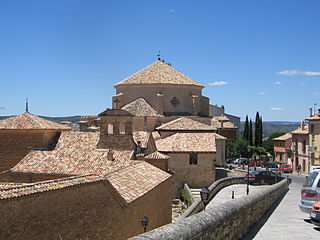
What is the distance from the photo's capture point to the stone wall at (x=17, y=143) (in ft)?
81.8

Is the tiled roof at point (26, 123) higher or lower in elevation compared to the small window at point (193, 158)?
higher

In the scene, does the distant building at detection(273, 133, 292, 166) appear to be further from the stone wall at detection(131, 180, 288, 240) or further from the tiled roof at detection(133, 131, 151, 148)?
the stone wall at detection(131, 180, 288, 240)

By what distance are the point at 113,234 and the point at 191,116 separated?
94.0 ft

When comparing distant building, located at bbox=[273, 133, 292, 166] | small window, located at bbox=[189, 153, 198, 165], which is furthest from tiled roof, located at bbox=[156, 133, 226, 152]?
distant building, located at bbox=[273, 133, 292, 166]

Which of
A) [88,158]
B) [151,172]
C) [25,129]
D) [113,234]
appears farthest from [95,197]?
[25,129]

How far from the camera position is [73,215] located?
1198 cm

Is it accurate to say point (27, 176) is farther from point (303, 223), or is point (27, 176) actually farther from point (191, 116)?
point (191, 116)

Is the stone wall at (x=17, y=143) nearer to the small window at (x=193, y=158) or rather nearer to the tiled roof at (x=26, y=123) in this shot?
the tiled roof at (x=26, y=123)

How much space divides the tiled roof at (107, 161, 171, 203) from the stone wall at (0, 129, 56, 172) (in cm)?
709

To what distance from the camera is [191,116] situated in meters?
41.6

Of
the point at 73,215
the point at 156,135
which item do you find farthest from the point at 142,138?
the point at 73,215

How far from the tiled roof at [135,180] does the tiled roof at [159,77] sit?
21645 millimetres

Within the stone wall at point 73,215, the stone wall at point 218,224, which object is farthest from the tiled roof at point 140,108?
the stone wall at point 218,224

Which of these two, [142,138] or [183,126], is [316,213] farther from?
[183,126]
